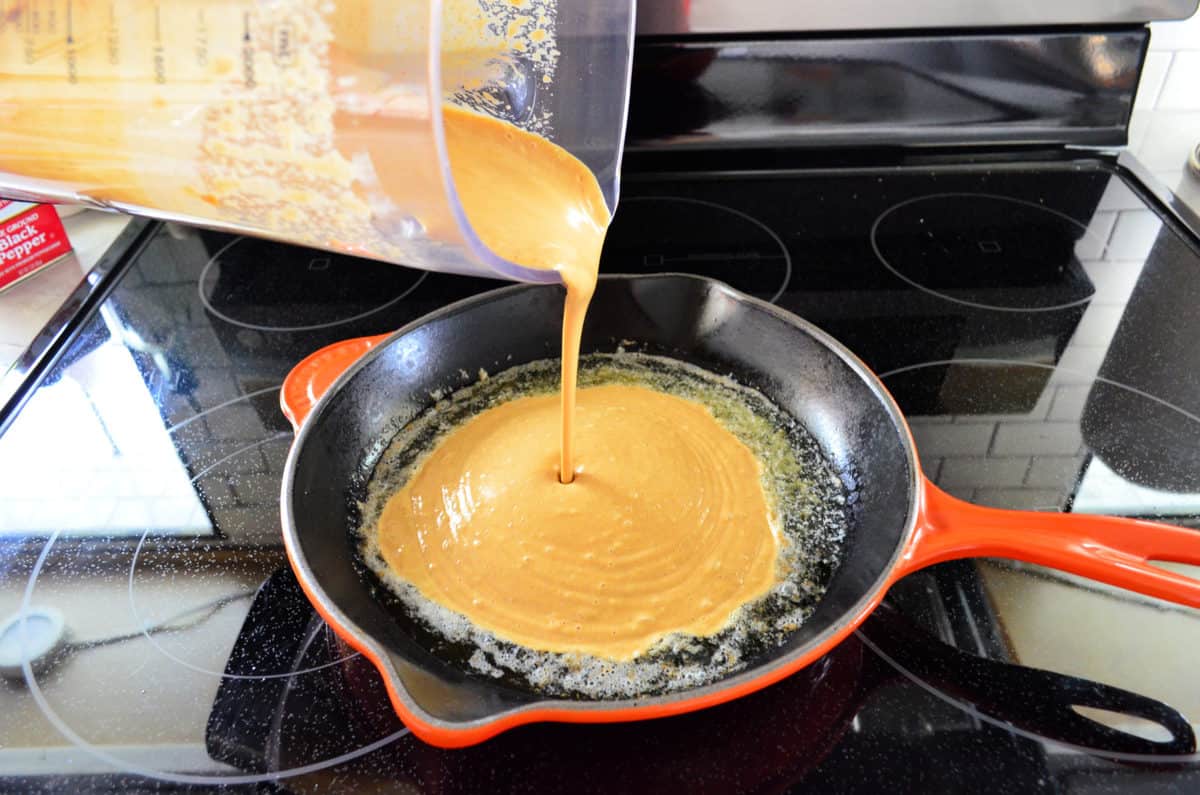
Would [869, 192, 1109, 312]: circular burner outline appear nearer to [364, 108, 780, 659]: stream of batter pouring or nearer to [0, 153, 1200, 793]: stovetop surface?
[0, 153, 1200, 793]: stovetop surface

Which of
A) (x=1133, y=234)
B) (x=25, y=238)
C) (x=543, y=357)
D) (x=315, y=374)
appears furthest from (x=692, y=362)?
(x=25, y=238)

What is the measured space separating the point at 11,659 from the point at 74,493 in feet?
0.57

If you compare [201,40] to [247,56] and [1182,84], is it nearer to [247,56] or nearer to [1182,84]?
[247,56]

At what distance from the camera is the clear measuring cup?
1.49 ft

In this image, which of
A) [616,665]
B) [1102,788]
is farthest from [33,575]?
[1102,788]

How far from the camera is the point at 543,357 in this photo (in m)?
0.95

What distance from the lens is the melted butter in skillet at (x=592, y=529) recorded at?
69cm

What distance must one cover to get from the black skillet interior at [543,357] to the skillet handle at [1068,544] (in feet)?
0.09

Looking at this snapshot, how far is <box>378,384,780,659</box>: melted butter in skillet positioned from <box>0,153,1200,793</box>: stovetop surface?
95mm

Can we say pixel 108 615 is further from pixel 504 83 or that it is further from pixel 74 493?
pixel 504 83

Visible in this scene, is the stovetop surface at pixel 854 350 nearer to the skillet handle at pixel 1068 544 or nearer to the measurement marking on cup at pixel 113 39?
the skillet handle at pixel 1068 544

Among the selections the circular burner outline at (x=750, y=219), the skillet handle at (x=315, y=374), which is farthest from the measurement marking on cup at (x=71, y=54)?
the circular burner outline at (x=750, y=219)

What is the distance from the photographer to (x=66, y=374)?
891 millimetres

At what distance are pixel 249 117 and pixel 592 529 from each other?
0.42 m
